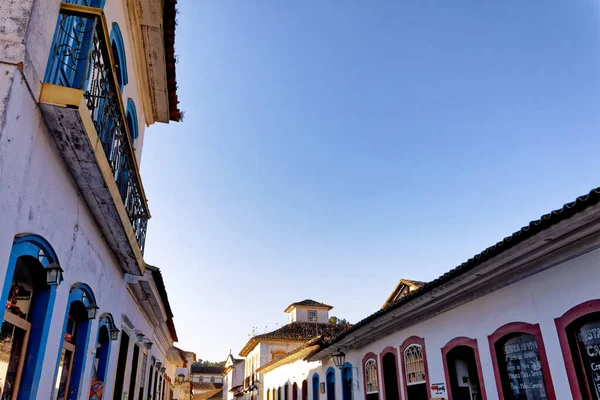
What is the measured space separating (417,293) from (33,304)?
19.2ft

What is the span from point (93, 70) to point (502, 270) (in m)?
5.60

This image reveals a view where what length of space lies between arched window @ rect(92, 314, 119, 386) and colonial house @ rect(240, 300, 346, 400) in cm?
2465

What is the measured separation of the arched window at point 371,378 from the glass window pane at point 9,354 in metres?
9.00

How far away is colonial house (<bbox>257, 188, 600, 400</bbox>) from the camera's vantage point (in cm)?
525

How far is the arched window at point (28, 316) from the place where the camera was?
370cm

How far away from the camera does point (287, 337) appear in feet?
114

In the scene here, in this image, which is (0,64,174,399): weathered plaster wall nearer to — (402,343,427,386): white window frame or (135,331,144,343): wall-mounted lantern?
(135,331,144,343): wall-mounted lantern

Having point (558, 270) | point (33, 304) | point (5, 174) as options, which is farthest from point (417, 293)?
point (5, 174)

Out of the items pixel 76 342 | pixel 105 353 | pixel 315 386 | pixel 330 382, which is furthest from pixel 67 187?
pixel 315 386

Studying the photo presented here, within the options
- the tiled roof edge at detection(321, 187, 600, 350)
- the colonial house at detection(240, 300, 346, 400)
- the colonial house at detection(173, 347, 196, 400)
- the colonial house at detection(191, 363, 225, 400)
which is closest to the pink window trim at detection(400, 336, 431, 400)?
the tiled roof edge at detection(321, 187, 600, 350)

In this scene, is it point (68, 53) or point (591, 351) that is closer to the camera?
point (68, 53)

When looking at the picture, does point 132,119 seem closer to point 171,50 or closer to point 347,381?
point 171,50

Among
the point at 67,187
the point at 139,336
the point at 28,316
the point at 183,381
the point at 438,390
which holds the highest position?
the point at 183,381

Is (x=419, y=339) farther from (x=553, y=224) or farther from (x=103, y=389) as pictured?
(x=103, y=389)
